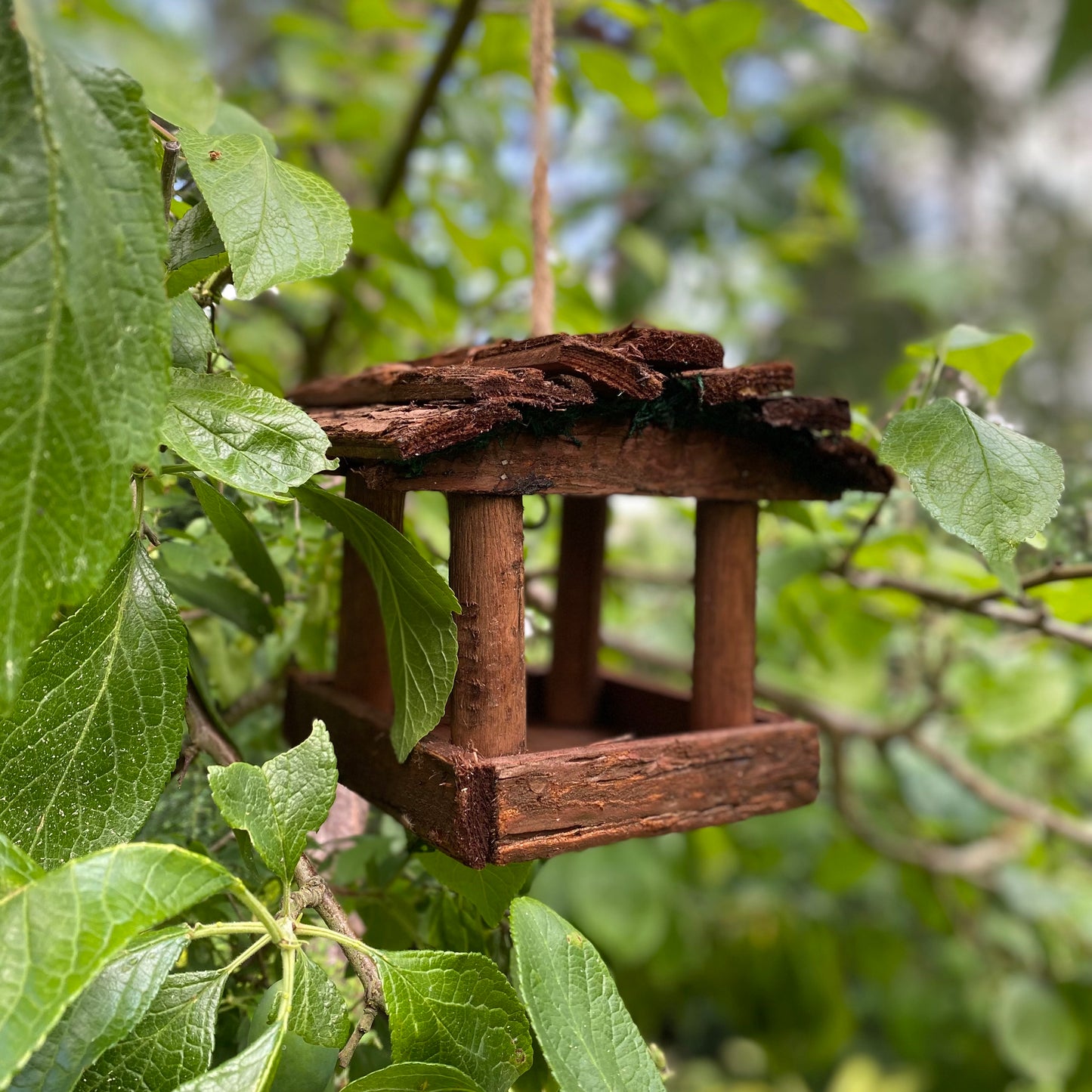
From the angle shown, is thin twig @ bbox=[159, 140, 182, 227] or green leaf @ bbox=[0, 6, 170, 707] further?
thin twig @ bbox=[159, 140, 182, 227]

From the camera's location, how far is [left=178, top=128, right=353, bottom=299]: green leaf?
369 millimetres

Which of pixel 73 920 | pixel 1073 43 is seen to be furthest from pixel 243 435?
pixel 1073 43

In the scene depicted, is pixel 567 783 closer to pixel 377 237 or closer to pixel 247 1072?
pixel 247 1072

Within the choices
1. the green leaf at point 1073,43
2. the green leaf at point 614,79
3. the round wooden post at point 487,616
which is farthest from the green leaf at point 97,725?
the green leaf at point 614,79

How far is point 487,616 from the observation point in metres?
0.46

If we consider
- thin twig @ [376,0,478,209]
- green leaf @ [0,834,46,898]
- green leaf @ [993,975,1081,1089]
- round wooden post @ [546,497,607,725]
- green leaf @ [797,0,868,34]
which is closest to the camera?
green leaf @ [0,834,46,898]

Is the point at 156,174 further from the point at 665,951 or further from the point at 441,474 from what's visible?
the point at 665,951

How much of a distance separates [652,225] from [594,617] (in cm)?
114

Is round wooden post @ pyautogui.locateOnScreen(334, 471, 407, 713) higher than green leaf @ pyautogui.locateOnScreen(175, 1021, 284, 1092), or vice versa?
round wooden post @ pyautogui.locateOnScreen(334, 471, 407, 713)

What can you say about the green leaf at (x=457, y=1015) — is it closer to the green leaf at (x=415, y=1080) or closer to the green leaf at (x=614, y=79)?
the green leaf at (x=415, y=1080)

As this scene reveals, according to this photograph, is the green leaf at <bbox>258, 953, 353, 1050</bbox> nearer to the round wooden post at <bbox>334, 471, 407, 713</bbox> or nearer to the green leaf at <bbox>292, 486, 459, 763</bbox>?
the green leaf at <bbox>292, 486, 459, 763</bbox>

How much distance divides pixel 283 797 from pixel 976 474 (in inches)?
13.1

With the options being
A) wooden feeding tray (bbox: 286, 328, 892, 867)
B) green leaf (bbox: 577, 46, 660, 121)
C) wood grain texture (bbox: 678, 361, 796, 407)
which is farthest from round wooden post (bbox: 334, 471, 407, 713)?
green leaf (bbox: 577, 46, 660, 121)

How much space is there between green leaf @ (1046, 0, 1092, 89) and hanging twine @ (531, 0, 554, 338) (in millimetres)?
451
